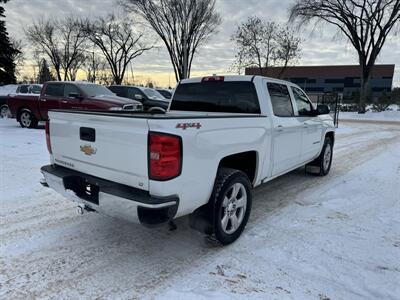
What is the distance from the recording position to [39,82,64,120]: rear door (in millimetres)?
11055

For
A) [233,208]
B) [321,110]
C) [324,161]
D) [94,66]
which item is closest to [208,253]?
[233,208]

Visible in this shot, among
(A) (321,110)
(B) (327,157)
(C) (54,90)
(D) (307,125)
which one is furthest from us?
(C) (54,90)

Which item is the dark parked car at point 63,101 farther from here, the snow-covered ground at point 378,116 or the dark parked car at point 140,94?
the snow-covered ground at point 378,116

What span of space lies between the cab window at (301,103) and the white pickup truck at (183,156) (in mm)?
658

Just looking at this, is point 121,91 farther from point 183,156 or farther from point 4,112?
point 183,156

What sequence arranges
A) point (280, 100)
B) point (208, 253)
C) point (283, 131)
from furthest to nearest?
point (280, 100)
point (283, 131)
point (208, 253)

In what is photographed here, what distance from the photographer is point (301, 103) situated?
550 cm

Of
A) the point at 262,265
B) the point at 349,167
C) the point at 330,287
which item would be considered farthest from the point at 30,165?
the point at 349,167

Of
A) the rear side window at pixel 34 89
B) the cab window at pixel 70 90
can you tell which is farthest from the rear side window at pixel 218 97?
the rear side window at pixel 34 89

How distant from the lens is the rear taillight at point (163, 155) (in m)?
2.64

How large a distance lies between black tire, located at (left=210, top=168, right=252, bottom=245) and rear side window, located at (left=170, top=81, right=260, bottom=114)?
1.16 m

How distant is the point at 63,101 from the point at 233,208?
9106mm

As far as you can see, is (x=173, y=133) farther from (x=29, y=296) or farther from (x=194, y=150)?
(x=29, y=296)

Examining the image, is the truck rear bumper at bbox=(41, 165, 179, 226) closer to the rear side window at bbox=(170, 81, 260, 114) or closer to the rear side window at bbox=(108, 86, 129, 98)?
the rear side window at bbox=(170, 81, 260, 114)
